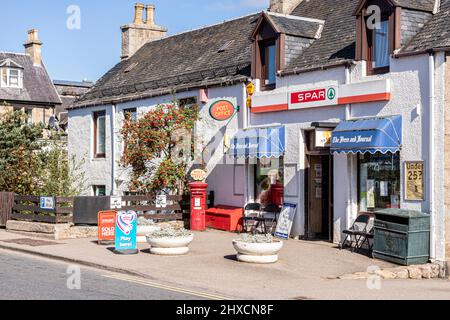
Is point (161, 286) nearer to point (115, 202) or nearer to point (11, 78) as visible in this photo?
point (115, 202)

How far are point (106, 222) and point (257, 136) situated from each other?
4990mm

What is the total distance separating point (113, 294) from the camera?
38.2 ft

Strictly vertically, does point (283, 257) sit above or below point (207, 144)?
below

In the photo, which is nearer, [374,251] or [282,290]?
[282,290]

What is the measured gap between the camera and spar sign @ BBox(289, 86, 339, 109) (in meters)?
18.9

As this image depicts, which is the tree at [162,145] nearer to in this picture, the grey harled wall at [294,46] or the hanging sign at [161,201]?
the hanging sign at [161,201]

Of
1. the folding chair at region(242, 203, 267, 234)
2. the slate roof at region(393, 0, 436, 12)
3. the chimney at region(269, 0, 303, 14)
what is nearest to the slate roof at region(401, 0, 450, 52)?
the slate roof at region(393, 0, 436, 12)

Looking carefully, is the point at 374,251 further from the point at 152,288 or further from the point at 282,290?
the point at 152,288

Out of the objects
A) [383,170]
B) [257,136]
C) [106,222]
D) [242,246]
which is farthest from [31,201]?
[383,170]

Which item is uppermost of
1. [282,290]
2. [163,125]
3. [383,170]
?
[163,125]
